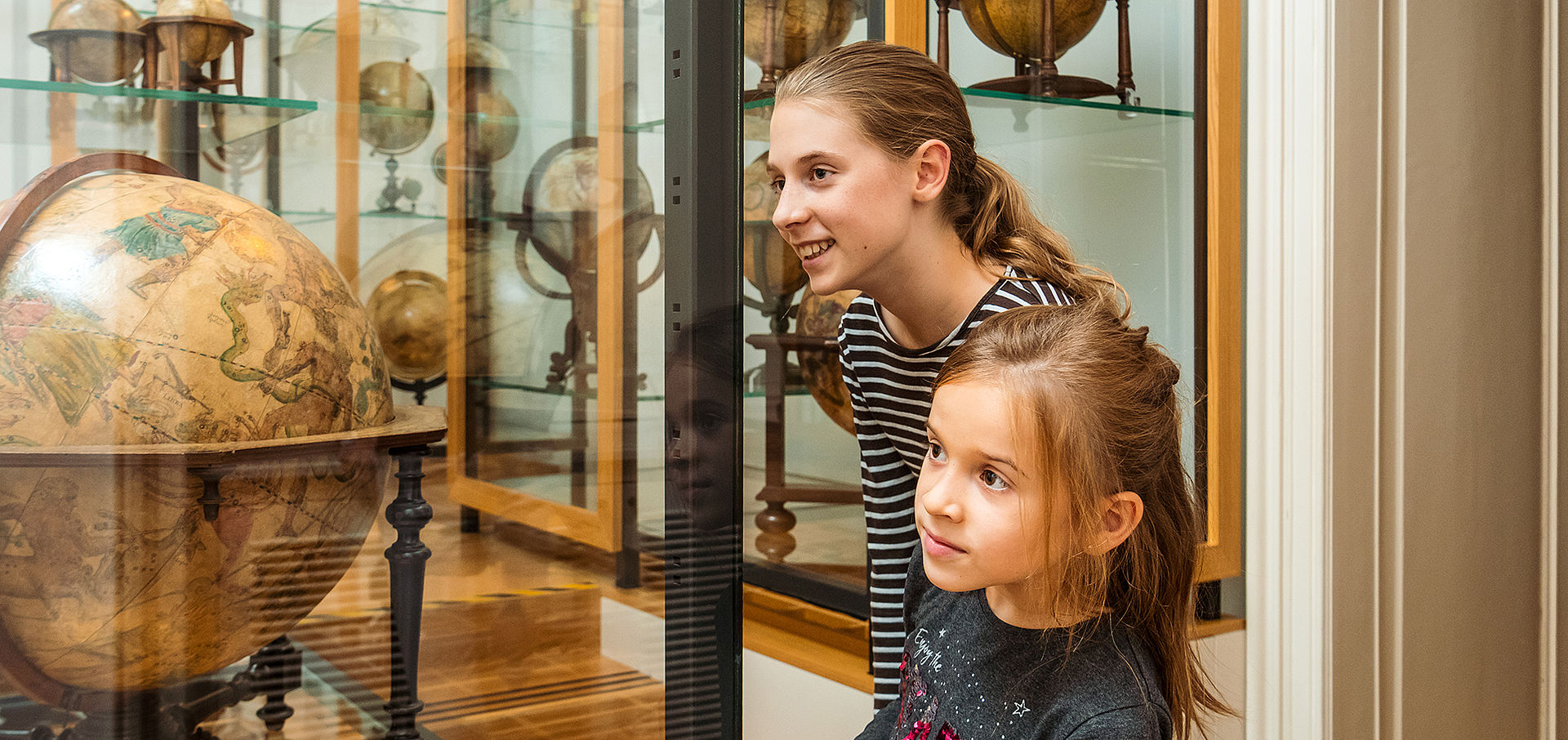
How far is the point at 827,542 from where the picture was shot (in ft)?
7.05

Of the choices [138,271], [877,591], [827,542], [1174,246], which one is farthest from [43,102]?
[1174,246]

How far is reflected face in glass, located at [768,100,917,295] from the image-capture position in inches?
44.1

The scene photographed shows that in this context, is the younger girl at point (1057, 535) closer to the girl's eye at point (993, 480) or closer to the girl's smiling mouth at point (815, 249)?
the girl's eye at point (993, 480)

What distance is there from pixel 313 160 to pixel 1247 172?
4.72 ft

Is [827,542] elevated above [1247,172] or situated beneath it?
situated beneath

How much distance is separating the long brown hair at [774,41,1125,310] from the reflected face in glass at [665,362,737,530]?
285 millimetres

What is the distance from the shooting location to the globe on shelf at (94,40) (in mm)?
814

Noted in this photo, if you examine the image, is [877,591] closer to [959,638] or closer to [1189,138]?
[959,638]

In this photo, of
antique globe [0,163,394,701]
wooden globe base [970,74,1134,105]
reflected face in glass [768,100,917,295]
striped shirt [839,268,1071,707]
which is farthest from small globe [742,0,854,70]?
antique globe [0,163,394,701]

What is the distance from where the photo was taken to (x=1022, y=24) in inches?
74.8

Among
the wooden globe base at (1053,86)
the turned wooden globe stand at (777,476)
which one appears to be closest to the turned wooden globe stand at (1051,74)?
the wooden globe base at (1053,86)

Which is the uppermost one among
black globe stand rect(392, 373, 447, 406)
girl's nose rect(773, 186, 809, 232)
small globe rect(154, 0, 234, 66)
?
small globe rect(154, 0, 234, 66)

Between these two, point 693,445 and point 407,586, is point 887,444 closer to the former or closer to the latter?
point 693,445

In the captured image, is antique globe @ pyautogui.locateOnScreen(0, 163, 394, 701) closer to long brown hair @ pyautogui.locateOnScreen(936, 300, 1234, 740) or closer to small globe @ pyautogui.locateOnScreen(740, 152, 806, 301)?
long brown hair @ pyautogui.locateOnScreen(936, 300, 1234, 740)
